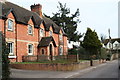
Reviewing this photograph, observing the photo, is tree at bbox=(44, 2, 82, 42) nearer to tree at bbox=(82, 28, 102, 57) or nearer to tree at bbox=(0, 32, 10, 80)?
tree at bbox=(82, 28, 102, 57)

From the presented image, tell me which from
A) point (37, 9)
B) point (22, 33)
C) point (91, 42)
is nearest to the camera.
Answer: point (22, 33)

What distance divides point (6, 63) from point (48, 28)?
2320cm

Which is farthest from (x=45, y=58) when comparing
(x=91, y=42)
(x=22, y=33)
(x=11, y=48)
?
(x=91, y=42)

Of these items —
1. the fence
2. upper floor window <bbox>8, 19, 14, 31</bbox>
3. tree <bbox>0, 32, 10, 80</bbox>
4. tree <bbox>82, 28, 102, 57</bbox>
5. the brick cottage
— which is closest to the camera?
tree <bbox>0, 32, 10, 80</bbox>

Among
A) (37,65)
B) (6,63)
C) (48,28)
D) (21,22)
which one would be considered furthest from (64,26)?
(6,63)

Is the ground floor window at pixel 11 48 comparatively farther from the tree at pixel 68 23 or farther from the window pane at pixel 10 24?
the tree at pixel 68 23

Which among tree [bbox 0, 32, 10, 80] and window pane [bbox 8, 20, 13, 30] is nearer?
tree [bbox 0, 32, 10, 80]

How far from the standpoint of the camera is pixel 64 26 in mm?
50500

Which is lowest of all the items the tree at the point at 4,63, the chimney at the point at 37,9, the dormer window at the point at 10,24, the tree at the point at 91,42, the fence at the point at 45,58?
the fence at the point at 45,58

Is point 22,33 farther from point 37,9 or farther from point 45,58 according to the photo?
point 37,9

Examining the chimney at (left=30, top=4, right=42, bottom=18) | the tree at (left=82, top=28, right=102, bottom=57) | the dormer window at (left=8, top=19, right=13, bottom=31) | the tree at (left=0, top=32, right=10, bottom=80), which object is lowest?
the tree at (left=0, top=32, right=10, bottom=80)

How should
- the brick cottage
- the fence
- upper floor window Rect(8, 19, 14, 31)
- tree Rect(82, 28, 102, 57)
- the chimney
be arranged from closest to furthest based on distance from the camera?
1. the brick cottage
2. upper floor window Rect(8, 19, 14, 31)
3. the fence
4. tree Rect(82, 28, 102, 57)
5. the chimney

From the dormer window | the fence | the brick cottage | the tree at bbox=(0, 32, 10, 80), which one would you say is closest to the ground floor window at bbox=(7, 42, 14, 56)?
the brick cottage

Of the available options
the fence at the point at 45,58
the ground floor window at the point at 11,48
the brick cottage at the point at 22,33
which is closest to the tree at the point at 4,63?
the brick cottage at the point at 22,33
